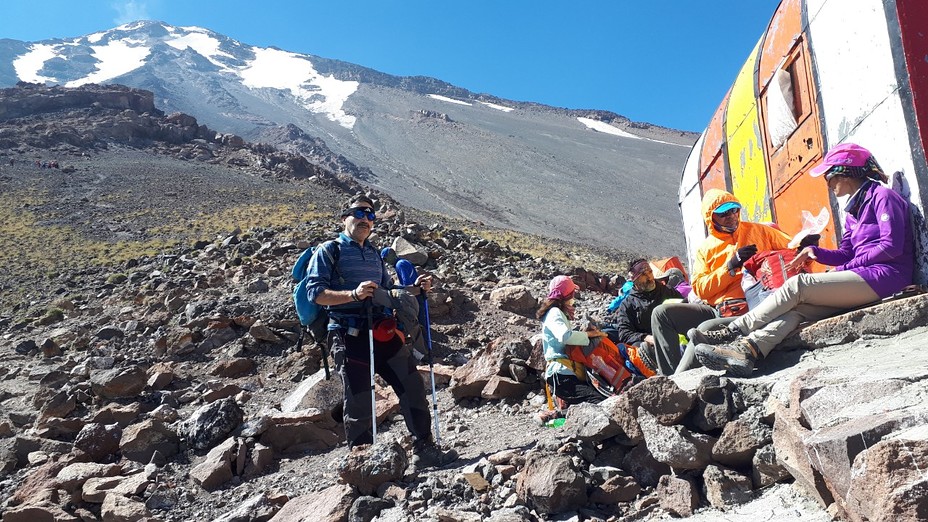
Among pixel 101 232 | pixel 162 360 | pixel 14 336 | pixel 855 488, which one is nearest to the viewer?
pixel 855 488

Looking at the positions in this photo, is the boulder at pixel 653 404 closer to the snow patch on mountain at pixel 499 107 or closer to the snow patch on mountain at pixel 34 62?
the snow patch on mountain at pixel 499 107

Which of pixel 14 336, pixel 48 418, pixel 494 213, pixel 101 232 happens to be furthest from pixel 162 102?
pixel 48 418

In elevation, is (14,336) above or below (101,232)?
below

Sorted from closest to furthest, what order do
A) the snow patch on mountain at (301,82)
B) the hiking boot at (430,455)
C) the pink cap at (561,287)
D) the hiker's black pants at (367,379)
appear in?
1. the hiking boot at (430,455)
2. the hiker's black pants at (367,379)
3. the pink cap at (561,287)
4. the snow patch on mountain at (301,82)

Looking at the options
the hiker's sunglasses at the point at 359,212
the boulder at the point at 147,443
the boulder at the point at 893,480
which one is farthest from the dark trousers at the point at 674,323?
the boulder at the point at 147,443

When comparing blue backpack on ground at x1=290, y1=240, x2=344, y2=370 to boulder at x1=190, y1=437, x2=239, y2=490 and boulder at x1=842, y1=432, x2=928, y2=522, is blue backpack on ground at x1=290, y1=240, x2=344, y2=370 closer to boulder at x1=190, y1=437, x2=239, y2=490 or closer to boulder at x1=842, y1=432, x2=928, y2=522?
boulder at x1=190, y1=437, x2=239, y2=490

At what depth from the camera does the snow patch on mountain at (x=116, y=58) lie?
12707 cm

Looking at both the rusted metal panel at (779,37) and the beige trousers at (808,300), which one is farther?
the rusted metal panel at (779,37)

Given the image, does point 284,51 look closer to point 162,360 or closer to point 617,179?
point 617,179

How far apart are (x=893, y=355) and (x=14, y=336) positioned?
13677 mm

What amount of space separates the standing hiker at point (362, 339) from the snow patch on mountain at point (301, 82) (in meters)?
90.4

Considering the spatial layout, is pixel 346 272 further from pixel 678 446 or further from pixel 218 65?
pixel 218 65

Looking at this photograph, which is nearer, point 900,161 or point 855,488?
point 855,488

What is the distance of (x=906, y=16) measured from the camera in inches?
150
